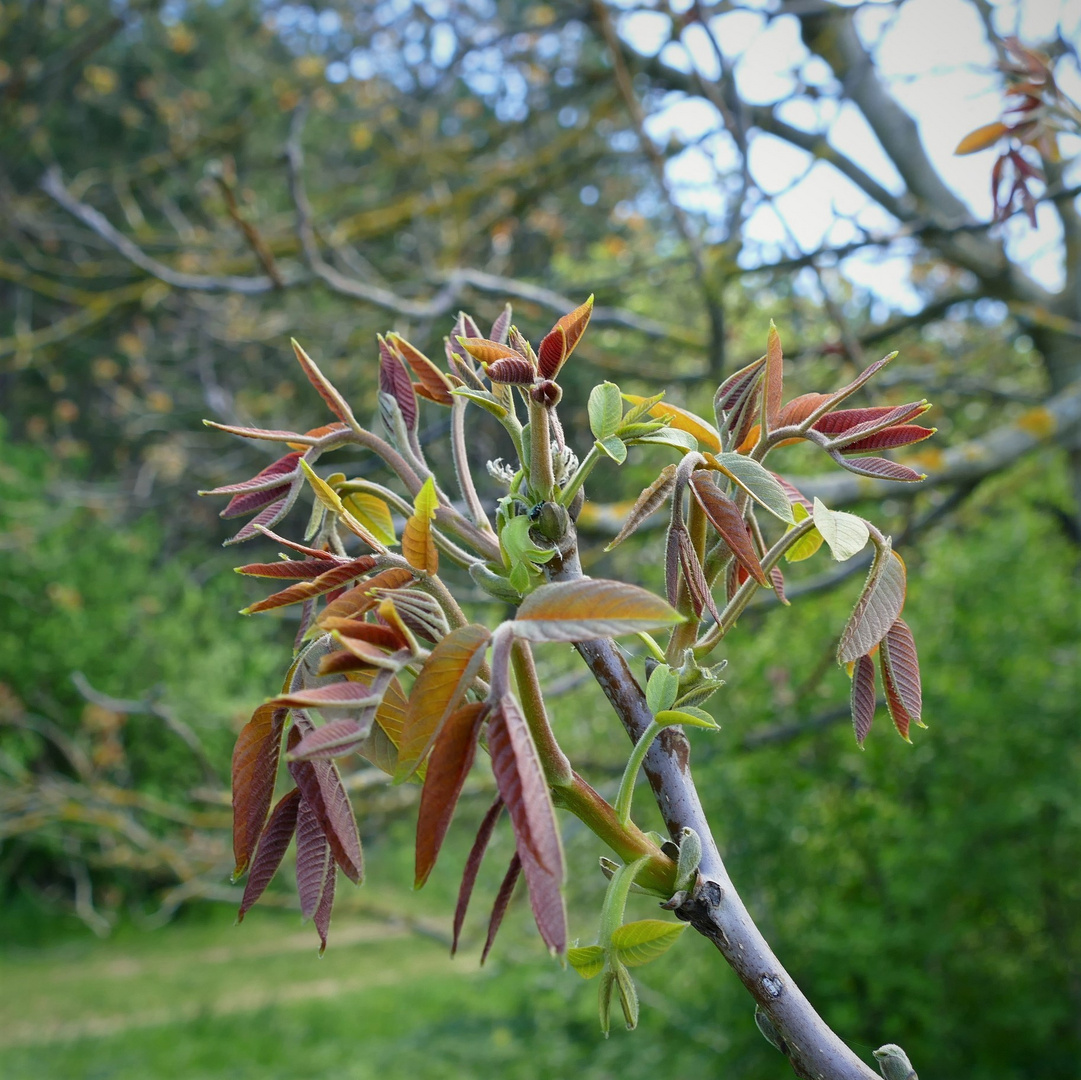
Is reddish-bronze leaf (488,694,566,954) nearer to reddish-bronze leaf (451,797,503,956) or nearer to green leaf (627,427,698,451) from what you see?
reddish-bronze leaf (451,797,503,956)

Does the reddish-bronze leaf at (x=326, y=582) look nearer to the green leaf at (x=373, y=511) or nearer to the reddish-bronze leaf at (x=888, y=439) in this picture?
the green leaf at (x=373, y=511)

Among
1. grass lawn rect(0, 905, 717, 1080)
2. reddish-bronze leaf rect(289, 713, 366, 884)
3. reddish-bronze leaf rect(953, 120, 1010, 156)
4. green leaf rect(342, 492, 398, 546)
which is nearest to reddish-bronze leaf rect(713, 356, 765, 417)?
green leaf rect(342, 492, 398, 546)

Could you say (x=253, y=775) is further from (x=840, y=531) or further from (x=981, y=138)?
(x=981, y=138)

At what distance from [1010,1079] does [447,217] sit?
184 inches

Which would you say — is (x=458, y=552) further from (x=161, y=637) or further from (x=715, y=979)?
(x=161, y=637)

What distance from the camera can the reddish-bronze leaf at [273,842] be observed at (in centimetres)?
56

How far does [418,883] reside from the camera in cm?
47

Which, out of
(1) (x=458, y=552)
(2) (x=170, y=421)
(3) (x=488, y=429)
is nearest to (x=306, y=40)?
(2) (x=170, y=421)

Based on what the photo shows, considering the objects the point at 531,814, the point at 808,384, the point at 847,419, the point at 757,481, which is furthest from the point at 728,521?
the point at 808,384

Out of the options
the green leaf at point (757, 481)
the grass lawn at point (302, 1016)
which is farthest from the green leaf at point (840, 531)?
the grass lawn at point (302, 1016)

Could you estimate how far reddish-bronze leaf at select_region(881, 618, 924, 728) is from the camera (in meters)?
0.63

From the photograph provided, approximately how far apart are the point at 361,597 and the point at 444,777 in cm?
12

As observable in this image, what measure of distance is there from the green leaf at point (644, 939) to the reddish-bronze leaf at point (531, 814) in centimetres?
13

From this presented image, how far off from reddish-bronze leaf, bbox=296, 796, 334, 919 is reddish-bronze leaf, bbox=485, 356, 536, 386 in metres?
0.26
